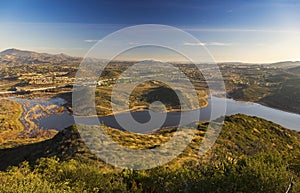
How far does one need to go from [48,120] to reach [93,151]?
5499cm

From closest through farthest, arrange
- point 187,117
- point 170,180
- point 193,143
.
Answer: point 170,180, point 193,143, point 187,117

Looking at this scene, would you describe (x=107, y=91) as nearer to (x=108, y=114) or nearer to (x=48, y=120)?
(x=108, y=114)

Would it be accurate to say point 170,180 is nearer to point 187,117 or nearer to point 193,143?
point 193,143

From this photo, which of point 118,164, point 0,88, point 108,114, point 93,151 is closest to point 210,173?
point 118,164

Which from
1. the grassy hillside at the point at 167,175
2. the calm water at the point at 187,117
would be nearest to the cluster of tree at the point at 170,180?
the grassy hillside at the point at 167,175

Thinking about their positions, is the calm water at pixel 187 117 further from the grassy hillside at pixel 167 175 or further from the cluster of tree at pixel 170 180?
the cluster of tree at pixel 170 180

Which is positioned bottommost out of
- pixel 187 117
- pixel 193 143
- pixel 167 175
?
pixel 187 117

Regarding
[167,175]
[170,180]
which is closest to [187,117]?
[167,175]

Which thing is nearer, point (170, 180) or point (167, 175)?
point (170, 180)

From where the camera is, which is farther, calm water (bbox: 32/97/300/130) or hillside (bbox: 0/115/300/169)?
calm water (bbox: 32/97/300/130)

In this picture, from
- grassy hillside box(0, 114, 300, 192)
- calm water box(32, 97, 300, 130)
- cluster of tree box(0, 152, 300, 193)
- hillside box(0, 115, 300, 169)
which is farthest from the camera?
calm water box(32, 97, 300, 130)

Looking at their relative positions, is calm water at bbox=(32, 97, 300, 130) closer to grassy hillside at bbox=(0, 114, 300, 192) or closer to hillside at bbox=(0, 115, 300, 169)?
hillside at bbox=(0, 115, 300, 169)

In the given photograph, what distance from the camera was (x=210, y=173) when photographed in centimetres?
1906

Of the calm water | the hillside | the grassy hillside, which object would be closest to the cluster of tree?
the grassy hillside
